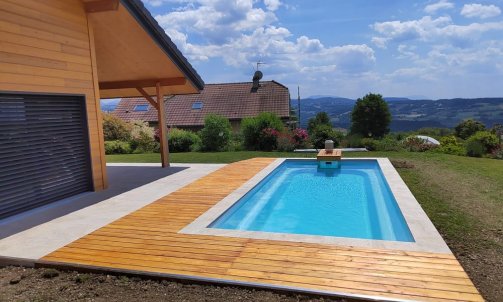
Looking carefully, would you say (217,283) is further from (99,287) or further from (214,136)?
(214,136)

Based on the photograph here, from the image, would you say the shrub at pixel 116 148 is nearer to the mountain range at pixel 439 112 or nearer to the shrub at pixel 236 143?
the shrub at pixel 236 143

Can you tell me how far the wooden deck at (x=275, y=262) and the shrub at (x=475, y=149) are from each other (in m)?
11.4

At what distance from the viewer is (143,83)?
1086cm

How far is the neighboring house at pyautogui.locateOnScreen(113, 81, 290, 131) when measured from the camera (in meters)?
27.9

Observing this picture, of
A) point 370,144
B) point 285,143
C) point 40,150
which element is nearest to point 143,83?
point 40,150

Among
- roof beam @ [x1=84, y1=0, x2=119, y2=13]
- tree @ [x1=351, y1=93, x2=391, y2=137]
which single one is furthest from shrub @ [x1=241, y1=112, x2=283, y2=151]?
tree @ [x1=351, y1=93, x2=391, y2=137]

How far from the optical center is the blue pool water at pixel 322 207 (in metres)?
5.67

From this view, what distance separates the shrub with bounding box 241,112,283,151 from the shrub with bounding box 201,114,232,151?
0.88 metres

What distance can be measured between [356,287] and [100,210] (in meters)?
4.76

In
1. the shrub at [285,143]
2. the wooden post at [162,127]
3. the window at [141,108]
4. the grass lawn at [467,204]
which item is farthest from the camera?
the window at [141,108]

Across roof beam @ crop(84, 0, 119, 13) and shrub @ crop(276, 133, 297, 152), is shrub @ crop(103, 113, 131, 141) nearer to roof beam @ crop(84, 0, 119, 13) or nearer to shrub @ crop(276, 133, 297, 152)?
shrub @ crop(276, 133, 297, 152)

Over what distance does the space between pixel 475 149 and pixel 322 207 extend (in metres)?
9.51

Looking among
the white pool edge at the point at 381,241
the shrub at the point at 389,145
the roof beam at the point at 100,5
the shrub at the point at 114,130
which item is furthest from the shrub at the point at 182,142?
the white pool edge at the point at 381,241

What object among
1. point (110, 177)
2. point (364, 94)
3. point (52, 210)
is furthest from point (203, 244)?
point (364, 94)
